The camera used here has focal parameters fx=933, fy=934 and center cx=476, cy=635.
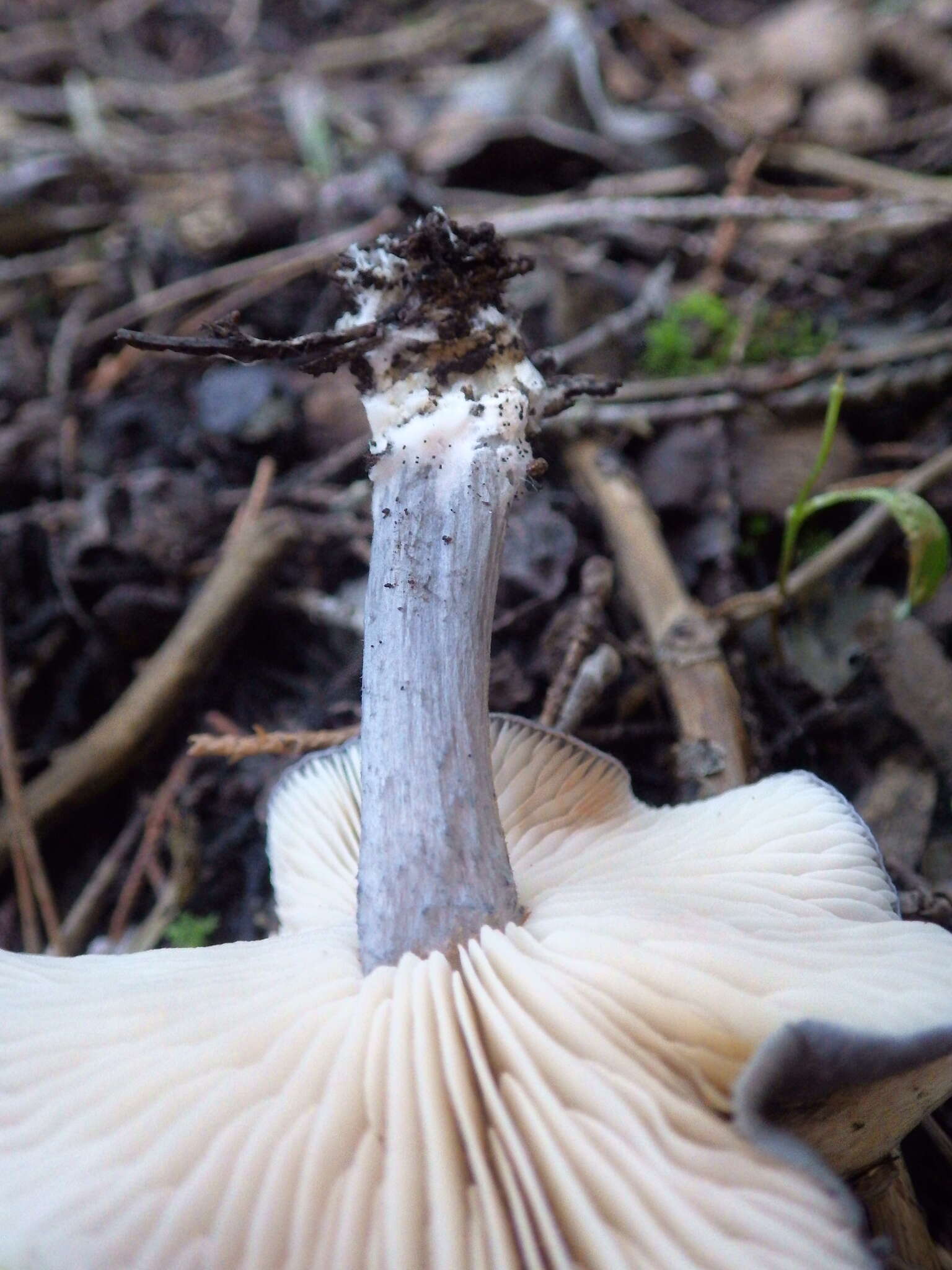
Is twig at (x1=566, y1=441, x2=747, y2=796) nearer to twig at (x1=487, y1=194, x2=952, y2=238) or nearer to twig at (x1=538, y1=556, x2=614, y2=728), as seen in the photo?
twig at (x1=538, y1=556, x2=614, y2=728)

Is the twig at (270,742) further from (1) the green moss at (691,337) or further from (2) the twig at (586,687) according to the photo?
(1) the green moss at (691,337)

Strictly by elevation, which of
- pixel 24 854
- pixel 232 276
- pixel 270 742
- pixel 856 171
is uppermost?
pixel 856 171

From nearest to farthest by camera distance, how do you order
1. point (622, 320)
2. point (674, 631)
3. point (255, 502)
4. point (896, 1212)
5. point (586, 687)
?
1. point (896, 1212)
2. point (586, 687)
3. point (674, 631)
4. point (255, 502)
5. point (622, 320)

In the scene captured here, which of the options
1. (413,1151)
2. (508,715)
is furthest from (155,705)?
(413,1151)

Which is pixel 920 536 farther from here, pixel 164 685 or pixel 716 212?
pixel 164 685

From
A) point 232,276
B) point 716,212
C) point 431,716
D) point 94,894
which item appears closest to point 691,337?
point 716,212

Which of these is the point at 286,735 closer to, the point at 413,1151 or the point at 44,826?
the point at 44,826
